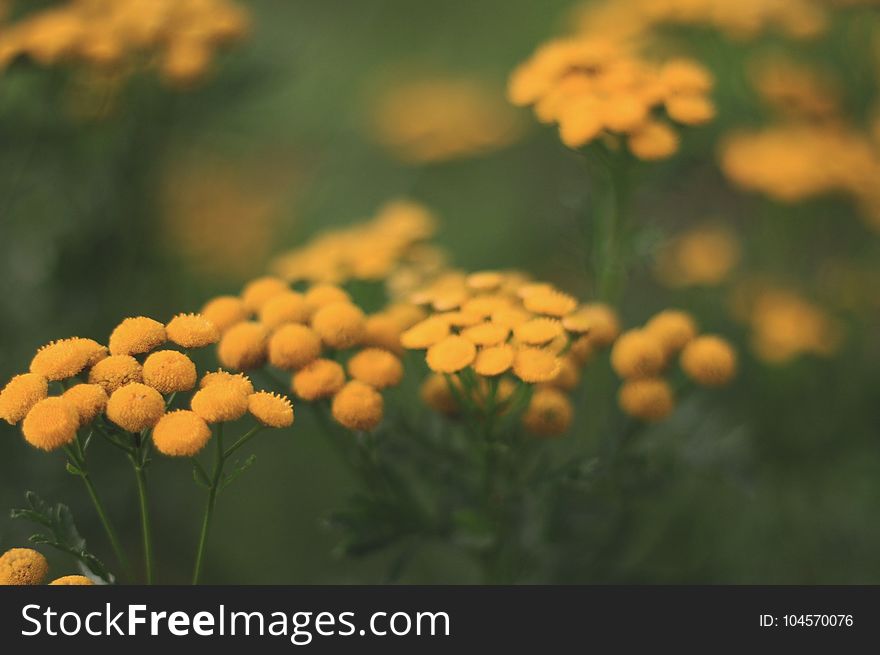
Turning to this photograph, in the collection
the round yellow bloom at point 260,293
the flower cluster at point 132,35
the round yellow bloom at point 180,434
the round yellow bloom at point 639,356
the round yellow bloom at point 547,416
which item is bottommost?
the round yellow bloom at point 180,434

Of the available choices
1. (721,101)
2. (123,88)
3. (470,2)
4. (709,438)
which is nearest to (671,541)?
(709,438)

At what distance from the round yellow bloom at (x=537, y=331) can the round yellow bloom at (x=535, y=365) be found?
2cm

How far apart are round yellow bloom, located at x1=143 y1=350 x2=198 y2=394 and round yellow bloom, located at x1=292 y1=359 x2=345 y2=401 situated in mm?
231

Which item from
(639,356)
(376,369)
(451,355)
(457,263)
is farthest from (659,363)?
(457,263)

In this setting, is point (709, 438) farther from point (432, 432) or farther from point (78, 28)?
point (78, 28)

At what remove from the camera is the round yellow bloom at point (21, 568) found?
1566mm

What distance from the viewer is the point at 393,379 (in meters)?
1.92

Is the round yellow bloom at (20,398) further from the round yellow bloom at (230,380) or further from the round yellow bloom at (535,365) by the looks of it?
the round yellow bloom at (535,365)

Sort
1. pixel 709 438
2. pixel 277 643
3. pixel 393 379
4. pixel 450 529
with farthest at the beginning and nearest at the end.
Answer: pixel 709 438
pixel 450 529
pixel 393 379
pixel 277 643

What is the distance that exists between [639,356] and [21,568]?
1.30 meters

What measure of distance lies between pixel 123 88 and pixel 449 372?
173 cm

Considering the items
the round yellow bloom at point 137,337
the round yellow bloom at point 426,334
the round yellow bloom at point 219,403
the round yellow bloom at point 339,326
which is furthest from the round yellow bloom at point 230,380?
the round yellow bloom at point 426,334

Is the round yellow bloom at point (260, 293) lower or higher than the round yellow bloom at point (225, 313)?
A: higher

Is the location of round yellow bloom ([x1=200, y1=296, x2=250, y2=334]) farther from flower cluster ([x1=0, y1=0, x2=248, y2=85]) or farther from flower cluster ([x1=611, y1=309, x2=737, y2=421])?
flower cluster ([x1=0, y1=0, x2=248, y2=85])
